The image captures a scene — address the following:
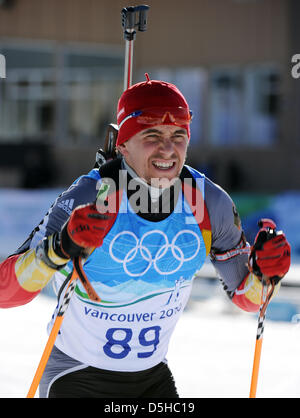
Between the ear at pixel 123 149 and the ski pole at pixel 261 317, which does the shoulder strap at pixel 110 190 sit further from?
the ski pole at pixel 261 317

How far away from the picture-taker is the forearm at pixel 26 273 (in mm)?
2041

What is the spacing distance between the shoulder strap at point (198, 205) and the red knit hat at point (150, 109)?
0.61 feet

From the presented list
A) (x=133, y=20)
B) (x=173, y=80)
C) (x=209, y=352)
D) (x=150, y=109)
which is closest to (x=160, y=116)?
(x=150, y=109)

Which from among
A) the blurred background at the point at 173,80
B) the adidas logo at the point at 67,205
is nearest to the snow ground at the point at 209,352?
the adidas logo at the point at 67,205

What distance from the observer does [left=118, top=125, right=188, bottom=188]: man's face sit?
7.26 ft

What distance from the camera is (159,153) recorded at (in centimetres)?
221

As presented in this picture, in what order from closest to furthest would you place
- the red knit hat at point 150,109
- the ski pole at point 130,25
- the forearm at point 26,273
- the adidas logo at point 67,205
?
the forearm at point 26,273, the adidas logo at point 67,205, the red knit hat at point 150,109, the ski pole at point 130,25

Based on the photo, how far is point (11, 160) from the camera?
17.1 m

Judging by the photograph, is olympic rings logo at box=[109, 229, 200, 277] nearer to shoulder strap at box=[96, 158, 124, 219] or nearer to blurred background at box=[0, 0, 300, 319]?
shoulder strap at box=[96, 158, 124, 219]

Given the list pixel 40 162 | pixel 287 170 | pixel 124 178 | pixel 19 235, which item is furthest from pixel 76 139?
pixel 124 178

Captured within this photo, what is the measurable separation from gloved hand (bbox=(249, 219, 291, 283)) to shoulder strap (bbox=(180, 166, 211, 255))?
0.20m

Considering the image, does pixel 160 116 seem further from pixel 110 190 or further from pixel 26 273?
pixel 26 273

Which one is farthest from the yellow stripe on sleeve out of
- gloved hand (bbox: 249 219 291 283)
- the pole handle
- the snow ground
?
the snow ground

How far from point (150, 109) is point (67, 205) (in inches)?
17.9
